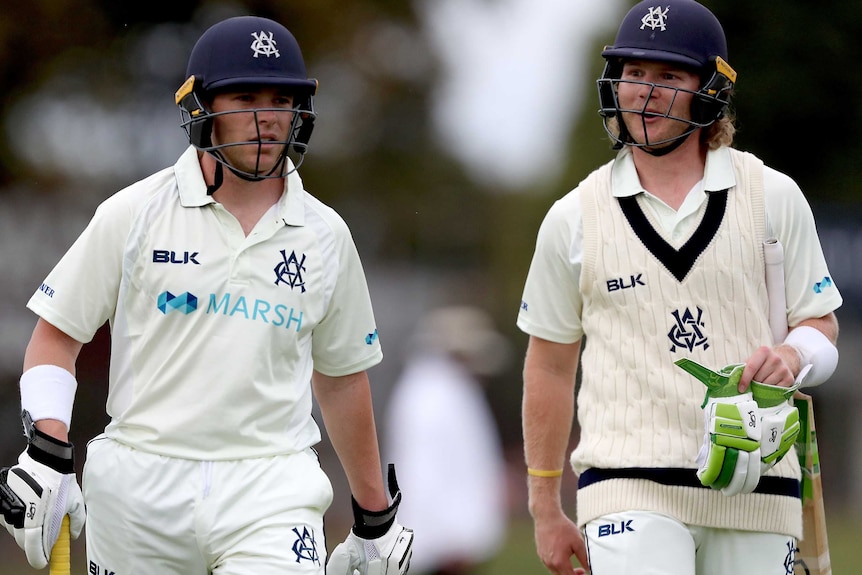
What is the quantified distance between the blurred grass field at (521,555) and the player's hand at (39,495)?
18.9ft

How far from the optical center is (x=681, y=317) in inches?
206

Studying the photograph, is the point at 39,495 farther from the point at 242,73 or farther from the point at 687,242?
the point at 687,242

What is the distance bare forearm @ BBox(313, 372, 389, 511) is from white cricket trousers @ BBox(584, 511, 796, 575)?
2.65 feet

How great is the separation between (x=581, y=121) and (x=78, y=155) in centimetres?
1312

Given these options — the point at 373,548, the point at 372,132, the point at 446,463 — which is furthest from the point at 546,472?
the point at 372,132

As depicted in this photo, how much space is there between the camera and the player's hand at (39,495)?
483 cm

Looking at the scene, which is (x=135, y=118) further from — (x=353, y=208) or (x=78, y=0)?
(x=353, y=208)

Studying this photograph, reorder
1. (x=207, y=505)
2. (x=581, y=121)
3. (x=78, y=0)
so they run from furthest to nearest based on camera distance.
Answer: (x=581, y=121), (x=78, y=0), (x=207, y=505)

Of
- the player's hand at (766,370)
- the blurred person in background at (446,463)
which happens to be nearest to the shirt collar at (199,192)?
the player's hand at (766,370)

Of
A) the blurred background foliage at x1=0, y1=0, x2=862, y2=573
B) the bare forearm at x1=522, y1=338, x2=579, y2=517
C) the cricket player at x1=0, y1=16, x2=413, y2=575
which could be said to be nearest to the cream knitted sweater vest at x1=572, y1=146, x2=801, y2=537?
the bare forearm at x1=522, y1=338, x2=579, y2=517

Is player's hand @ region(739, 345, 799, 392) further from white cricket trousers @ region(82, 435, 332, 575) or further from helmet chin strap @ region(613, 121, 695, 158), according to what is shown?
white cricket trousers @ region(82, 435, 332, 575)

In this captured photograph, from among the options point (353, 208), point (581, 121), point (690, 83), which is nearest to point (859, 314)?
point (353, 208)

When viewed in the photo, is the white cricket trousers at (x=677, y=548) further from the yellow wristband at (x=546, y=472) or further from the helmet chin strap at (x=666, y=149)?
the helmet chin strap at (x=666, y=149)

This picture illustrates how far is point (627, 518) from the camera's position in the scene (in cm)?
516
